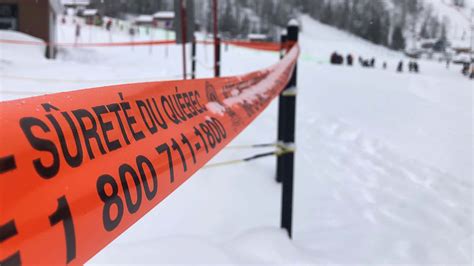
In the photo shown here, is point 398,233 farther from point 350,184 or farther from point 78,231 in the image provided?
point 78,231

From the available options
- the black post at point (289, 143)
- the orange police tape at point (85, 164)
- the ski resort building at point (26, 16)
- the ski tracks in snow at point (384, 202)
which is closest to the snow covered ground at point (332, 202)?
the ski tracks in snow at point (384, 202)

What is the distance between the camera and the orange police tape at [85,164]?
0.70 m

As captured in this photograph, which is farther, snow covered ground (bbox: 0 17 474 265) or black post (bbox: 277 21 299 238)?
black post (bbox: 277 21 299 238)

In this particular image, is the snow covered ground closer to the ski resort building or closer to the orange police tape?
the orange police tape

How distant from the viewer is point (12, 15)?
1467cm

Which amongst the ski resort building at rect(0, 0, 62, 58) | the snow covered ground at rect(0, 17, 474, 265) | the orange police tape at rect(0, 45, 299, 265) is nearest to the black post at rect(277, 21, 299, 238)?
the snow covered ground at rect(0, 17, 474, 265)

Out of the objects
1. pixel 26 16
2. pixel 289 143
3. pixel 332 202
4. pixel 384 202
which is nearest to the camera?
pixel 289 143

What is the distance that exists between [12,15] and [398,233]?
15411mm

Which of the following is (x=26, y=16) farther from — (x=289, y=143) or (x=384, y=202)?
(x=384, y=202)

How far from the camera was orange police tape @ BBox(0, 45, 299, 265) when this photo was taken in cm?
70

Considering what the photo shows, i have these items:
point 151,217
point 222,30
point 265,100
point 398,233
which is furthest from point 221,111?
point 222,30

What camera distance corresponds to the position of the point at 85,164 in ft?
2.88

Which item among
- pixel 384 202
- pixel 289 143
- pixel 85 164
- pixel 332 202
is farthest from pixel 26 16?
pixel 85 164

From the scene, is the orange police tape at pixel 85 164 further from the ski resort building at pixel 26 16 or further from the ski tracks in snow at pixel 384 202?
the ski resort building at pixel 26 16
